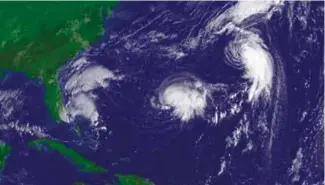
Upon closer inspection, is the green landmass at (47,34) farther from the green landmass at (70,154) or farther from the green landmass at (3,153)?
the green landmass at (3,153)

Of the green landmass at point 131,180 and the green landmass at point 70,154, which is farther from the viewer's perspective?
the green landmass at point 70,154

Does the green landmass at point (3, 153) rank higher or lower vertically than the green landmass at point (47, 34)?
lower

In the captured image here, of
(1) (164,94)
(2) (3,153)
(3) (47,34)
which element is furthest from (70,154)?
(3) (47,34)

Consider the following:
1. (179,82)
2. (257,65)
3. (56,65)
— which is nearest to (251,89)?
(257,65)

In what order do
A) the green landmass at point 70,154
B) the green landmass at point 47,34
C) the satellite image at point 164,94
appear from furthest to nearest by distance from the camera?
the green landmass at point 47,34
the green landmass at point 70,154
the satellite image at point 164,94

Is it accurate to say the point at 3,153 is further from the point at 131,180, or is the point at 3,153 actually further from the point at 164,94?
the point at 164,94

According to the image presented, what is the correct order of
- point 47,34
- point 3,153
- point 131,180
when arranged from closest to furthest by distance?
1. point 131,180
2. point 3,153
3. point 47,34

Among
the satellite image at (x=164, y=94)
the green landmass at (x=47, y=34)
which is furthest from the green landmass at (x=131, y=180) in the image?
the green landmass at (x=47, y=34)
